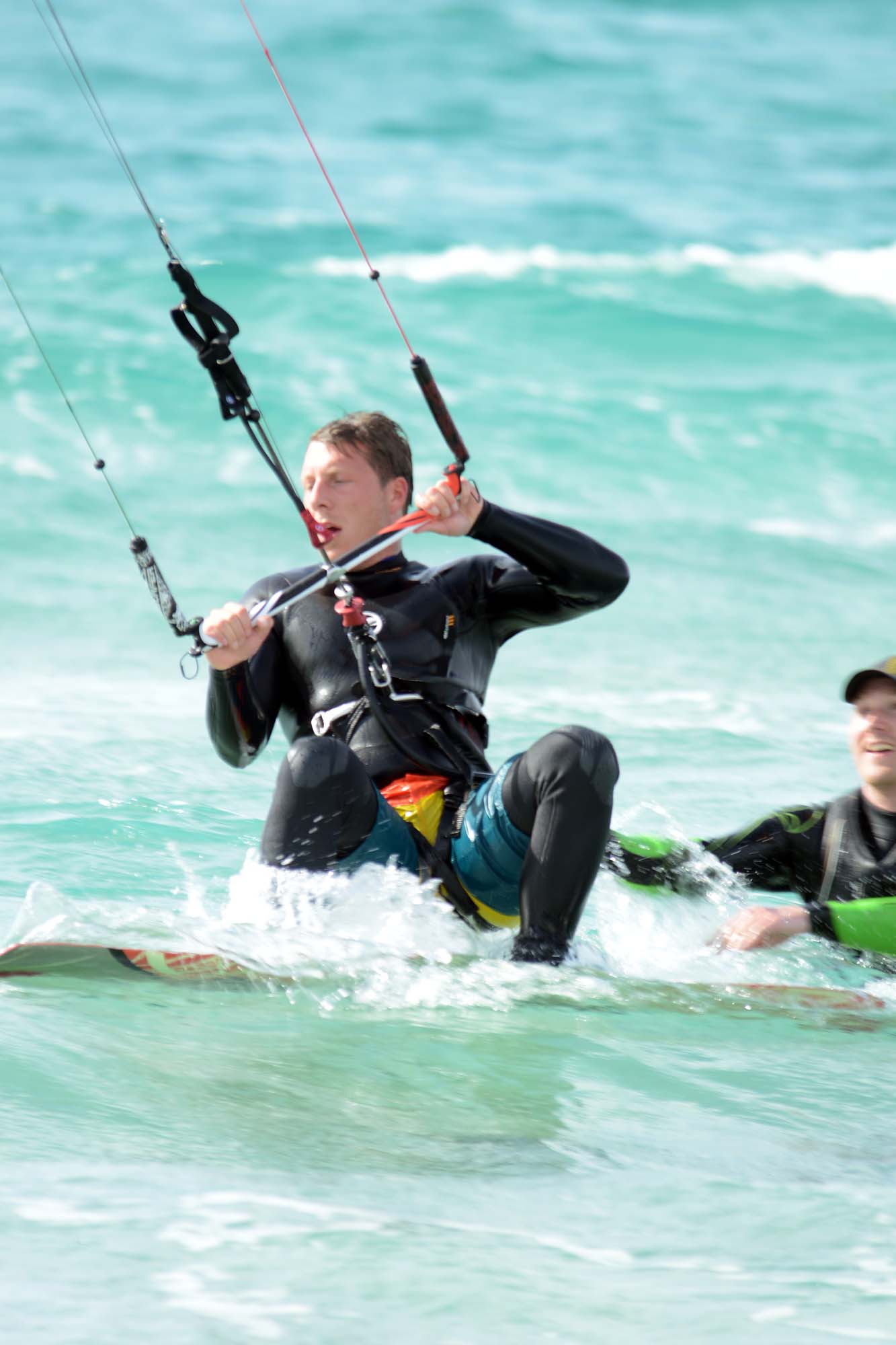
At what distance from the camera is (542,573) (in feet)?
11.5

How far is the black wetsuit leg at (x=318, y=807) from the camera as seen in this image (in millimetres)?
3189

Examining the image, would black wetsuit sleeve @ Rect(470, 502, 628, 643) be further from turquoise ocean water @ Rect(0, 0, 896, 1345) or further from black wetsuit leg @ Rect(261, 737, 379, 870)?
turquoise ocean water @ Rect(0, 0, 896, 1345)

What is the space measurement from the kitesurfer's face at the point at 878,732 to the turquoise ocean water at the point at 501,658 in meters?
0.42

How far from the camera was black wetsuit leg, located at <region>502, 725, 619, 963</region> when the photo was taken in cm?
314

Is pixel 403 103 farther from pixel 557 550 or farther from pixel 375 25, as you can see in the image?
pixel 557 550

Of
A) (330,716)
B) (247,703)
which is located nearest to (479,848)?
(330,716)

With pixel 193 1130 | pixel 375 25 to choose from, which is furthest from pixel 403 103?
pixel 193 1130

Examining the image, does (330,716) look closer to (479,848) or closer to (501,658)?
(479,848)

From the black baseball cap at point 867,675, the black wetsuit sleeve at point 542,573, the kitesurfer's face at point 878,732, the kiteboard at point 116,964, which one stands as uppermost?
the black wetsuit sleeve at point 542,573

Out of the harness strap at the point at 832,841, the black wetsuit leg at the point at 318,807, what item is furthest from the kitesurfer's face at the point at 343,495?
the harness strap at the point at 832,841

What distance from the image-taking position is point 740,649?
851 cm

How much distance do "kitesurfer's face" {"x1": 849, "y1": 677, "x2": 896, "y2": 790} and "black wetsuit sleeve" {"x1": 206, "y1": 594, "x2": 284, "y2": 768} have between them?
51.4 inches

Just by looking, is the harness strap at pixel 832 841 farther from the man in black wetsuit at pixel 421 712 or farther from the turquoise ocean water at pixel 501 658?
the man in black wetsuit at pixel 421 712

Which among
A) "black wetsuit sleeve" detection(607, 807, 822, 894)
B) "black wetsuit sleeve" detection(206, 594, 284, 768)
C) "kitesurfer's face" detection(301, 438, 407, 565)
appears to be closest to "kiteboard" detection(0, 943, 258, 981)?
"black wetsuit sleeve" detection(206, 594, 284, 768)
